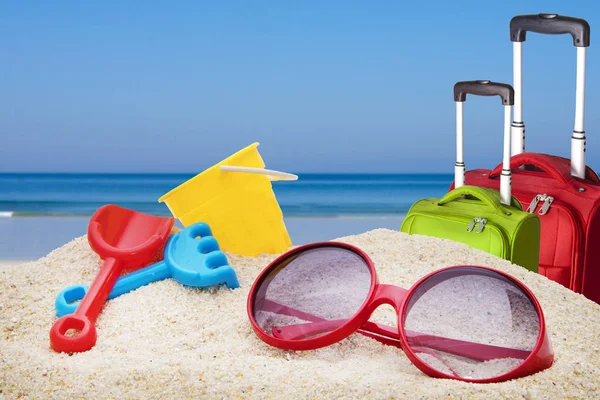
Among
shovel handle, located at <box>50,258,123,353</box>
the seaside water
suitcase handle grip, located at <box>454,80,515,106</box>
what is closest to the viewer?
shovel handle, located at <box>50,258,123,353</box>

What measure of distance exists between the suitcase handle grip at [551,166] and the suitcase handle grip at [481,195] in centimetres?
20

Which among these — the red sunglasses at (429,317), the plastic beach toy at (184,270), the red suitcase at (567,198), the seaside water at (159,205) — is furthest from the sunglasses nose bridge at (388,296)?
the seaside water at (159,205)

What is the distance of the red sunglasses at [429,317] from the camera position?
4.28 feet

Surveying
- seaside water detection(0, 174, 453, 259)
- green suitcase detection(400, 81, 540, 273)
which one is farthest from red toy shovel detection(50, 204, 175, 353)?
seaside water detection(0, 174, 453, 259)

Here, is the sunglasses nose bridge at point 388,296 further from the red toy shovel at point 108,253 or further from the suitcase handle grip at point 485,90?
the suitcase handle grip at point 485,90

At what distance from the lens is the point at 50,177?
17.2 m

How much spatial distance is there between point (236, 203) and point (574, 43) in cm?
129

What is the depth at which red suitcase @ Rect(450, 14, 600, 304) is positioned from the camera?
2.28m

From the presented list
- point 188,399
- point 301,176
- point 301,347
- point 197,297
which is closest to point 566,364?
point 301,347

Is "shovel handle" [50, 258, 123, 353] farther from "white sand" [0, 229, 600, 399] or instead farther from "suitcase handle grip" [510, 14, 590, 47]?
"suitcase handle grip" [510, 14, 590, 47]

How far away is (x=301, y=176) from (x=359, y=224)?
405 inches

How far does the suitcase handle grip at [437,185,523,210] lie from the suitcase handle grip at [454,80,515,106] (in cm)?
30

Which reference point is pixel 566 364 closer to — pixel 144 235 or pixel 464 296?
pixel 464 296

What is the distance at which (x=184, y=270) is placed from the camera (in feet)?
5.91
